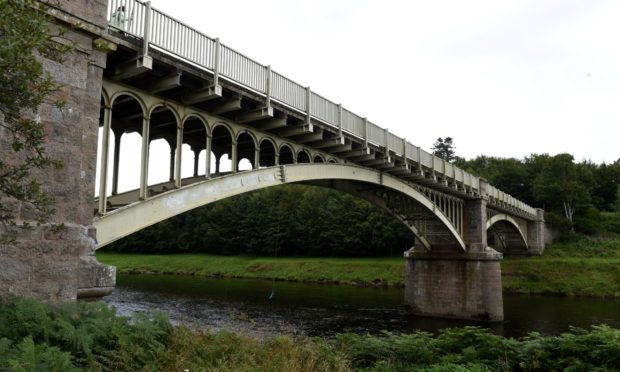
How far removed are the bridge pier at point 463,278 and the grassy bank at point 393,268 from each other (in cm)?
1908

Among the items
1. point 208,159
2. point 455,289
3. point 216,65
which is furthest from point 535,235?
point 216,65

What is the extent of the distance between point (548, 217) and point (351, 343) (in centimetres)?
6211

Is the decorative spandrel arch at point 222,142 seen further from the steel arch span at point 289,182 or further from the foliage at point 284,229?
the foliage at point 284,229

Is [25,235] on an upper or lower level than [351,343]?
upper

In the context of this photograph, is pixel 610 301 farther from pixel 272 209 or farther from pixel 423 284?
pixel 272 209

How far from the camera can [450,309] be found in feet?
115

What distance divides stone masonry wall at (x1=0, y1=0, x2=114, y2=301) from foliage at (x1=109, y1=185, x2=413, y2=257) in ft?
200

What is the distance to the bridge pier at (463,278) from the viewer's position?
110 ft

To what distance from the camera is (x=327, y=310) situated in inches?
1395

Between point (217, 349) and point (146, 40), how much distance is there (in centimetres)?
746

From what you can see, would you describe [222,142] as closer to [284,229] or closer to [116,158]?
[116,158]

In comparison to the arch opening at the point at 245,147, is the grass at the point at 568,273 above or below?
below

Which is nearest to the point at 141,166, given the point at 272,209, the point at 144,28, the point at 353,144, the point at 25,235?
the point at 144,28

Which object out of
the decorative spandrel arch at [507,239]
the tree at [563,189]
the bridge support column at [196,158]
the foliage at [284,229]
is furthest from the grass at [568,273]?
the bridge support column at [196,158]
